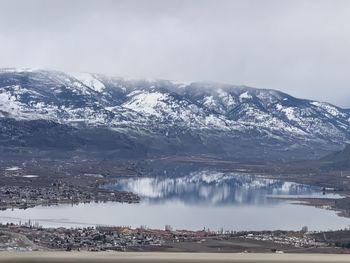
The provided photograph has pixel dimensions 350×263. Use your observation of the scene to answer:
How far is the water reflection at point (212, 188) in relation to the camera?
55188 mm

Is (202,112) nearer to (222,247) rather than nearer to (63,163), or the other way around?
(63,163)

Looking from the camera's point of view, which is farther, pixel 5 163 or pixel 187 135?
pixel 187 135

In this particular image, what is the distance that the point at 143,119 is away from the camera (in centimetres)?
14975

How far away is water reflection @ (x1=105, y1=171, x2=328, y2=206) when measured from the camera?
181 ft

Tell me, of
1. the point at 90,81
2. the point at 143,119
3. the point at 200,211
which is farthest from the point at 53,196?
the point at 90,81

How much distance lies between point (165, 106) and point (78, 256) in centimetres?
16704

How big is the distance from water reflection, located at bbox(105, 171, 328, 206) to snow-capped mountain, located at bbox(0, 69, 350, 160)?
135 ft

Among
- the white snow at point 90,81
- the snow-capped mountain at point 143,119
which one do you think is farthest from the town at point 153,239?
the white snow at point 90,81

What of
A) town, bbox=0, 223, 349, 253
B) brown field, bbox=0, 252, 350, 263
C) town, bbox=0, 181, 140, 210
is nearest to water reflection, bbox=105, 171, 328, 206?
town, bbox=0, 181, 140, 210

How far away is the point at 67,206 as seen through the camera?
4981cm

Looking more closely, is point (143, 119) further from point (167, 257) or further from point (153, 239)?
point (167, 257)

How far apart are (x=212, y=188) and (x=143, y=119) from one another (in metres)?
86.4

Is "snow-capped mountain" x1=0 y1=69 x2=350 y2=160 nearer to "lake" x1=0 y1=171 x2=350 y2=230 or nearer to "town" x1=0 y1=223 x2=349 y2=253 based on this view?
"lake" x1=0 y1=171 x2=350 y2=230

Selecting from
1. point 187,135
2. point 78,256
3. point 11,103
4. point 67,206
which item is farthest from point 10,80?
point 78,256
